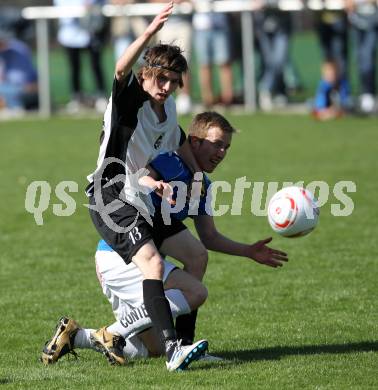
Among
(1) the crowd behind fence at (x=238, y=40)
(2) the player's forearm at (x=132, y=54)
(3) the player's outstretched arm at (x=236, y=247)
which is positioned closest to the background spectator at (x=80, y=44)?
(1) the crowd behind fence at (x=238, y=40)

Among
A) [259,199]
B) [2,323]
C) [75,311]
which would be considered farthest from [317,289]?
[259,199]

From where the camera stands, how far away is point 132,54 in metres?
5.09

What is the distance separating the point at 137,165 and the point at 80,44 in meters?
12.9

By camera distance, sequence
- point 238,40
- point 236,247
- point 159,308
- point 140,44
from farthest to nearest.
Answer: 1. point 238,40
2. point 236,247
3. point 159,308
4. point 140,44

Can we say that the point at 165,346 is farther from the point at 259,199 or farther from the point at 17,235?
the point at 259,199

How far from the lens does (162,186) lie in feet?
16.7

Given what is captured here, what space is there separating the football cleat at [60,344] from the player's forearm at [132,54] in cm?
134

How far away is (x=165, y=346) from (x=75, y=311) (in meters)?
1.56

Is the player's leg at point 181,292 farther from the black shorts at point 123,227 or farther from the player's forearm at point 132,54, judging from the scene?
the player's forearm at point 132,54

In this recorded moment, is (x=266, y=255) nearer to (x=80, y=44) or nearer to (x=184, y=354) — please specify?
(x=184, y=354)

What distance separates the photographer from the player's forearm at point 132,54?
5.05 metres

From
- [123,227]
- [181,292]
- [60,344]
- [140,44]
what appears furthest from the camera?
[60,344]

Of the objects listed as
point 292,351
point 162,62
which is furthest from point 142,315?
point 162,62

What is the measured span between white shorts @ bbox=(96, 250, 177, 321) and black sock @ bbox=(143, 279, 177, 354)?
0.59ft
